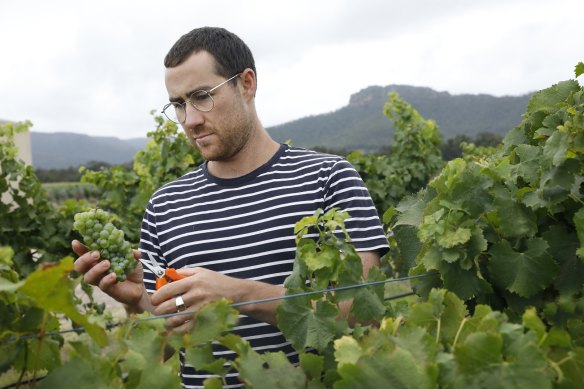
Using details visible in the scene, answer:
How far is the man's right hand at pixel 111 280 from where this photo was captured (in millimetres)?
1779

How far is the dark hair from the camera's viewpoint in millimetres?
2182

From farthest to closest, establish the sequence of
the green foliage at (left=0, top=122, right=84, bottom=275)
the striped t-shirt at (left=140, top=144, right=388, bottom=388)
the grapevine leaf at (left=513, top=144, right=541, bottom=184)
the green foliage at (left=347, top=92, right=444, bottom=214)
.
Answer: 1. the green foliage at (left=347, top=92, right=444, bottom=214)
2. the green foliage at (left=0, top=122, right=84, bottom=275)
3. the striped t-shirt at (left=140, top=144, right=388, bottom=388)
4. the grapevine leaf at (left=513, top=144, right=541, bottom=184)

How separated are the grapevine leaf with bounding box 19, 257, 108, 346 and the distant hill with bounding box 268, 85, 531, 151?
50.7 metres

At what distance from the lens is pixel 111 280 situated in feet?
5.98

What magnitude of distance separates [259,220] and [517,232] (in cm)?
96

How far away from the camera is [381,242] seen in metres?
2.03

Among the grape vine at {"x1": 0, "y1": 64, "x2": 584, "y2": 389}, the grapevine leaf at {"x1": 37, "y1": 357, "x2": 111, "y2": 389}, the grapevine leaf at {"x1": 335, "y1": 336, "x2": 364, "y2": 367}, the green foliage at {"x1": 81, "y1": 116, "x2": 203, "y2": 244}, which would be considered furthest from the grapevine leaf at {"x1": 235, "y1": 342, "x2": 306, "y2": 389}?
the green foliage at {"x1": 81, "y1": 116, "x2": 203, "y2": 244}

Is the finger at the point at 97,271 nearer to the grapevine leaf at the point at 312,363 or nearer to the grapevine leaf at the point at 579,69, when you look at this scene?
the grapevine leaf at the point at 312,363

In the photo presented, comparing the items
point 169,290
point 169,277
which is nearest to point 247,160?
point 169,277

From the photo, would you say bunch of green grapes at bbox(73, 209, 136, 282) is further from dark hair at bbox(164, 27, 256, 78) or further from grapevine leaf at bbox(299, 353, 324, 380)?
grapevine leaf at bbox(299, 353, 324, 380)

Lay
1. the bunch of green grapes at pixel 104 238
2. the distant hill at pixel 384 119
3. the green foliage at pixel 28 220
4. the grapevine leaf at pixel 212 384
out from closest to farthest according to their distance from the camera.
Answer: the grapevine leaf at pixel 212 384 → the bunch of green grapes at pixel 104 238 → the green foliage at pixel 28 220 → the distant hill at pixel 384 119

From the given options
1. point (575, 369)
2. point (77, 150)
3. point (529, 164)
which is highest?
point (529, 164)

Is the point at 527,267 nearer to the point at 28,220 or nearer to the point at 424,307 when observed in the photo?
the point at 424,307

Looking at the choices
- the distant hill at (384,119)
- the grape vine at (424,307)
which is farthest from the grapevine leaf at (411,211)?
the distant hill at (384,119)
